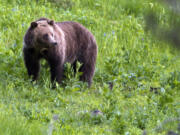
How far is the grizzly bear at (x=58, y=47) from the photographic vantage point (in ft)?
20.6

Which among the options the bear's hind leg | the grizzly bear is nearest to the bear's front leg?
the grizzly bear

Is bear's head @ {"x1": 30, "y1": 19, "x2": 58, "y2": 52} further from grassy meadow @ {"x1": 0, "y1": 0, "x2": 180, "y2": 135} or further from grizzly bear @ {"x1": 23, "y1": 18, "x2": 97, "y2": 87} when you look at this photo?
grassy meadow @ {"x1": 0, "y1": 0, "x2": 180, "y2": 135}

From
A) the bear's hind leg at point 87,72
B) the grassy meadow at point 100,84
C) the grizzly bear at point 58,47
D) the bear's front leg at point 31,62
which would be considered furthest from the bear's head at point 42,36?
the bear's hind leg at point 87,72

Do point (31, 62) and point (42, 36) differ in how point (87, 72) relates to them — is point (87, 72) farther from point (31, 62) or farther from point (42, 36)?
point (42, 36)

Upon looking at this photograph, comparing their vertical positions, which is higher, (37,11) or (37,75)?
(37,11)

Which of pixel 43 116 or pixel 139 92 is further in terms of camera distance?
pixel 139 92

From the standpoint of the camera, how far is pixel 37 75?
6.63 meters

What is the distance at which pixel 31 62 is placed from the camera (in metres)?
6.47

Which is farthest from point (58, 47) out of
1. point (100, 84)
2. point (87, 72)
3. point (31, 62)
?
point (100, 84)

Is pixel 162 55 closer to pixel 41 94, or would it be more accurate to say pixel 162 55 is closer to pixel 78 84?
pixel 78 84

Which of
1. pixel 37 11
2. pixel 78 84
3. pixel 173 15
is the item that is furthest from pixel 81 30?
pixel 173 15

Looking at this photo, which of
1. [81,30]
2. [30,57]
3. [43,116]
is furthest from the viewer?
[81,30]

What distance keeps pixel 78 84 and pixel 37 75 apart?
770 millimetres

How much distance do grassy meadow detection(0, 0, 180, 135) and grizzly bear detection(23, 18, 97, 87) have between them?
0.26 meters
